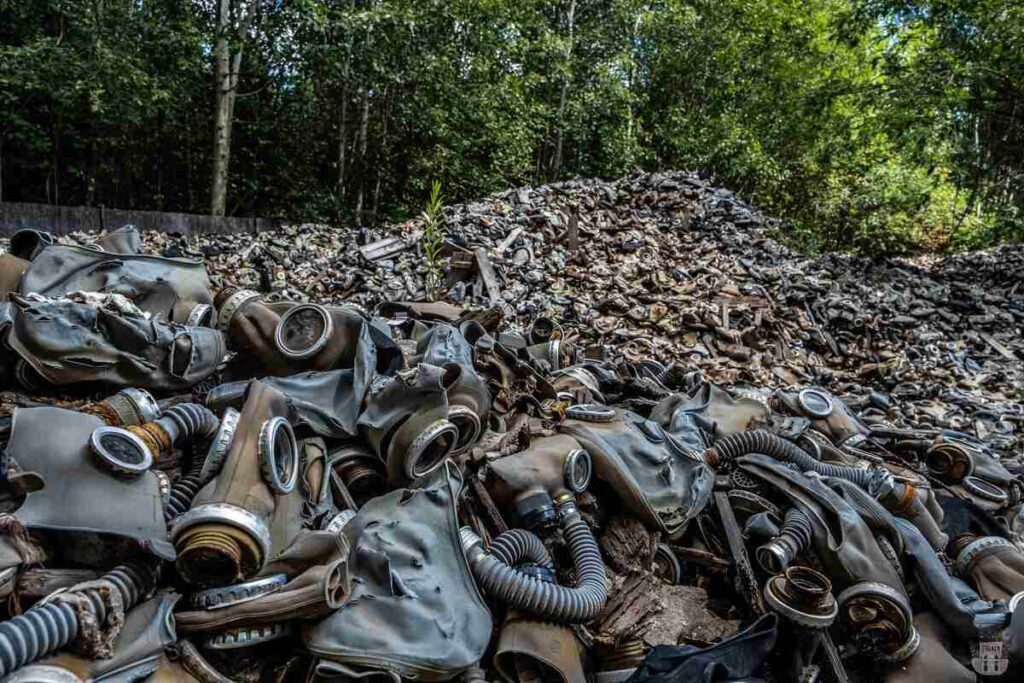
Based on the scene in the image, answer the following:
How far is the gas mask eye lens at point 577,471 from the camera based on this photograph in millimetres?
2273

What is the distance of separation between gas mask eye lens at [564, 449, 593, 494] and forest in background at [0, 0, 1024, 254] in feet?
31.9

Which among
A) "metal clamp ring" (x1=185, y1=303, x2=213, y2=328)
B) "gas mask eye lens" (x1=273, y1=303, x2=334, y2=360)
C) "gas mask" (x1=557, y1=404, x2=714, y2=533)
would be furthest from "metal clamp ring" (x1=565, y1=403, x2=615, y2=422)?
"metal clamp ring" (x1=185, y1=303, x2=213, y2=328)

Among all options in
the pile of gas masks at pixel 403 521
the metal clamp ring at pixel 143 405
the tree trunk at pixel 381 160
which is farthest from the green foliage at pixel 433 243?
the tree trunk at pixel 381 160

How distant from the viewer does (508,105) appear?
45.8 feet

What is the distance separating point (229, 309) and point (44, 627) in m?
1.49

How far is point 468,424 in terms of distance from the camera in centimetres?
238

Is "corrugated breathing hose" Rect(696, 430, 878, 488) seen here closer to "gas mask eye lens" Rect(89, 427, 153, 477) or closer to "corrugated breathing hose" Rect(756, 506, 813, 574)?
"corrugated breathing hose" Rect(756, 506, 813, 574)

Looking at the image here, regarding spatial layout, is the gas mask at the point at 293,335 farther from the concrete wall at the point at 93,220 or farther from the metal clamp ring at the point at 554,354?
the concrete wall at the point at 93,220

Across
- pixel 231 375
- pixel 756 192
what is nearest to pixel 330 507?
pixel 231 375

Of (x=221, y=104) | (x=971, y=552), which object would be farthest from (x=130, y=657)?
(x=221, y=104)

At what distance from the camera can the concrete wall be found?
792 centimetres

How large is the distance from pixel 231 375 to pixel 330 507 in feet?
2.68

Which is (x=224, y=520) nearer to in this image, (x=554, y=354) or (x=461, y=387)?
(x=461, y=387)

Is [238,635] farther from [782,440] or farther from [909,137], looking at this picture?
[909,137]
